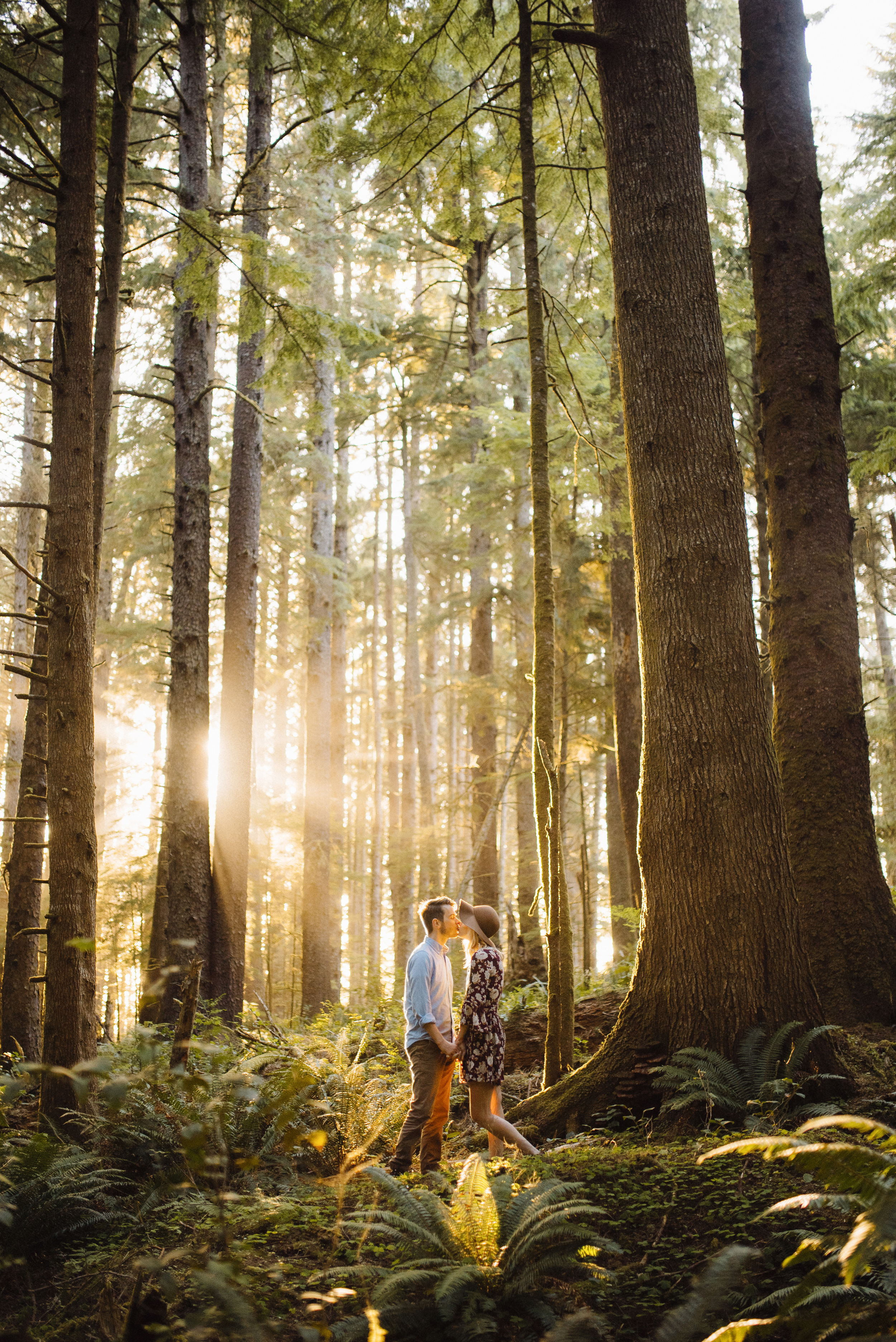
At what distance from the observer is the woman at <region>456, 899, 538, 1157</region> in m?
5.02

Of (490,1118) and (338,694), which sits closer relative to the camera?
(490,1118)

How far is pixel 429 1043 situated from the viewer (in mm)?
5082

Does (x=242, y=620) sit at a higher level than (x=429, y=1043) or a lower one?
higher

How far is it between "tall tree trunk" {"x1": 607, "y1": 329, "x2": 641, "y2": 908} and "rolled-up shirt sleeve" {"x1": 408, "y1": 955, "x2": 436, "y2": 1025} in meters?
6.80

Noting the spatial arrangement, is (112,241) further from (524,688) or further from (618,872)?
(618,872)

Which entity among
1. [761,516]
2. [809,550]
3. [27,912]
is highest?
[761,516]

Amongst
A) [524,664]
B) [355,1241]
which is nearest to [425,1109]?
[355,1241]

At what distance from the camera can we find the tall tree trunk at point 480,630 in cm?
1480

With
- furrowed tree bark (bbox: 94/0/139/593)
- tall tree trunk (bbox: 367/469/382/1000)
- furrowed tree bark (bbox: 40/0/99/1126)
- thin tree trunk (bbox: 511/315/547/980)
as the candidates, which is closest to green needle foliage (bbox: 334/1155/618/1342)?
furrowed tree bark (bbox: 40/0/99/1126)

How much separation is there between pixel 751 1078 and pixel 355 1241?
2145mm

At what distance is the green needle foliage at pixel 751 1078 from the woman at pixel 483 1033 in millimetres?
1102

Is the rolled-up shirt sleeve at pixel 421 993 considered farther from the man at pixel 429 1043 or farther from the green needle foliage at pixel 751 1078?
the green needle foliage at pixel 751 1078

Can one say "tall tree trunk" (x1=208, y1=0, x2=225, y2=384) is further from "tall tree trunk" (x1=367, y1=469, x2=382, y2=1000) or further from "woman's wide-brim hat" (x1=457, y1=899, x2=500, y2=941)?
"tall tree trunk" (x1=367, y1=469, x2=382, y2=1000)

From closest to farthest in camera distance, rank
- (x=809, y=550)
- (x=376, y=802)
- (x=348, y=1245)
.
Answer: (x=348, y=1245), (x=809, y=550), (x=376, y=802)
